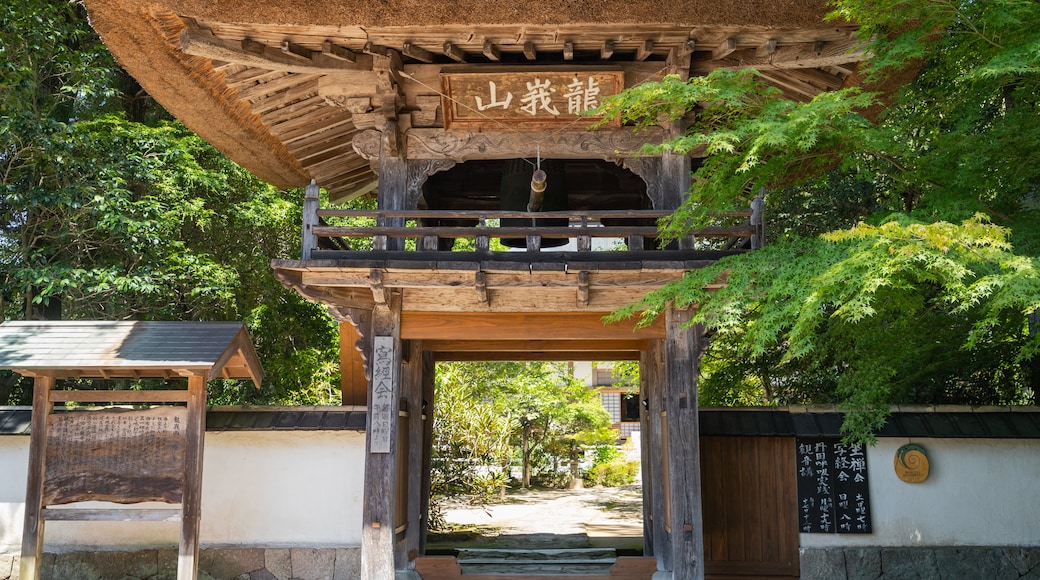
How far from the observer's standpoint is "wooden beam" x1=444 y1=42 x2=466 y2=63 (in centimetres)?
762

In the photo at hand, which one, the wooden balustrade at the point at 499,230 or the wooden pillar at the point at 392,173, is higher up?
the wooden pillar at the point at 392,173

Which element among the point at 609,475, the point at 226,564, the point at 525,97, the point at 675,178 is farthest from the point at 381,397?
the point at 609,475

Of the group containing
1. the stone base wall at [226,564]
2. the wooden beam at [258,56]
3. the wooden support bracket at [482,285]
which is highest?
the wooden beam at [258,56]

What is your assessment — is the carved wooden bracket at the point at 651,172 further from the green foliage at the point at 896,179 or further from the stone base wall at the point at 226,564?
the stone base wall at the point at 226,564

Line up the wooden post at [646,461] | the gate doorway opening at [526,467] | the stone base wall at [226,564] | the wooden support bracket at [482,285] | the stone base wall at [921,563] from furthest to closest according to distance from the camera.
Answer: the gate doorway opening at [526,467] → the wooden post at [646,461] → the stone base wall at [226,564] → the stone base wall at [921,563] → the wooden support bracket at [482,285]

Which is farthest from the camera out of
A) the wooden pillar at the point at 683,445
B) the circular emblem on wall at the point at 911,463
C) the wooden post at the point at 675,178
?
the circular emblem on wall at the point at 911,463

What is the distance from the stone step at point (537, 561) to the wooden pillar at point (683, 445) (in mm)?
1922

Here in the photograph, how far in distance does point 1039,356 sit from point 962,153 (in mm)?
5320

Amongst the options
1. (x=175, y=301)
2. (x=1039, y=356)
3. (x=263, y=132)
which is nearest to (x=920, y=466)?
(x=1039, y=356)

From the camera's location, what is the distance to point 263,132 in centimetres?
966

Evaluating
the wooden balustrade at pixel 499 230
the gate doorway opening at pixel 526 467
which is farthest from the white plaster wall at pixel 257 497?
the wooden balustrade at pixel 499 230

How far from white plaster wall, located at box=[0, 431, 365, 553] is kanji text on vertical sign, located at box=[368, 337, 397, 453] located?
166 centimetres

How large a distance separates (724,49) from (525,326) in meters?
3.30

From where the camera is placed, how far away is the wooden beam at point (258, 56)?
7.30 metres
